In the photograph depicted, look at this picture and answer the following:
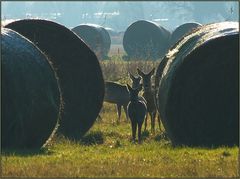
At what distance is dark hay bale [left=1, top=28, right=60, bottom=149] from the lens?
40.7 feet

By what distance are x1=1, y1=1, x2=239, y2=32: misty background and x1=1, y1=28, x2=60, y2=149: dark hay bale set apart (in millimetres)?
101449

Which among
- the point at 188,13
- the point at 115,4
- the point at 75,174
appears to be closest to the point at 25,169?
the point at 75,174

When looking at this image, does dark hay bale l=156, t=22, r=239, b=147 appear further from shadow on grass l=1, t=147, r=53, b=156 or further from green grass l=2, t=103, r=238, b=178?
shadow on grass l=1, t=147, r=53, b=156

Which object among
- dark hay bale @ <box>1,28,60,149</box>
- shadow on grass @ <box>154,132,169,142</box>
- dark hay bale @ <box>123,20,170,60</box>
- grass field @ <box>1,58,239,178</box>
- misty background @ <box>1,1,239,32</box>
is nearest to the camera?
grass field @ <box>1,58,239,178</box>

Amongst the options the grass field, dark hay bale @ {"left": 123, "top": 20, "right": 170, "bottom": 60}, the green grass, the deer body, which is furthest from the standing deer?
dark hay bale @ {"left": 123, "top": 20, "right": 170, "bottom": 60}

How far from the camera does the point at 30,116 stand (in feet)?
40.9

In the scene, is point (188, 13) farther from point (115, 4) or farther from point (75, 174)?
point (75, 174)

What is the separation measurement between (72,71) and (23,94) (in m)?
3.98

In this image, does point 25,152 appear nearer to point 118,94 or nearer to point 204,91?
point 204,91

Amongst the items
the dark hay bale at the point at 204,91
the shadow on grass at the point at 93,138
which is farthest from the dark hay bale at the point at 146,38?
the dark hay bale at the point at 204,91

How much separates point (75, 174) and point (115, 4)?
5861 inches

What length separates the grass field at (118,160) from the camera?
9969 millimetres

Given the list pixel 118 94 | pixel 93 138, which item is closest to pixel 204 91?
pixel 93 138

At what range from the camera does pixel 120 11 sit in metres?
140
